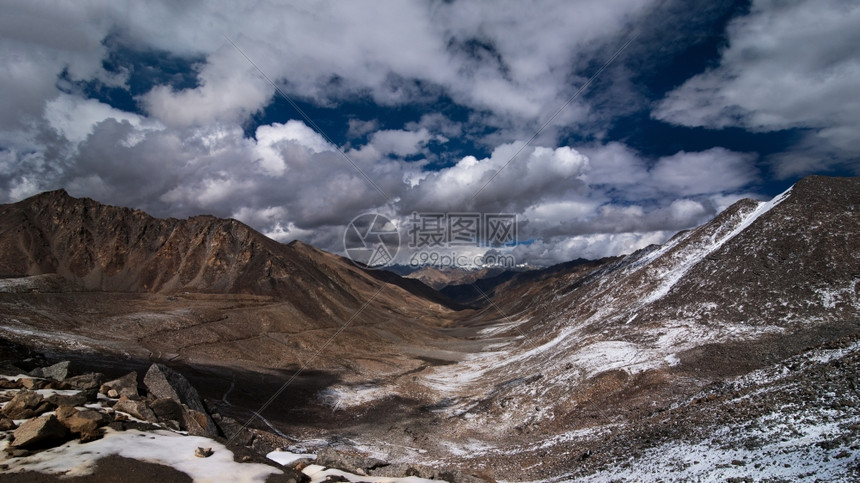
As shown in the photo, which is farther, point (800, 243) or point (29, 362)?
point (800, 243)

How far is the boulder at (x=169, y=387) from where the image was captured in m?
16.8

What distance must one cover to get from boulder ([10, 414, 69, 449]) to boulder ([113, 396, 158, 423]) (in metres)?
2.67

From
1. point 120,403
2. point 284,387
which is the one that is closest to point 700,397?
point 120,403

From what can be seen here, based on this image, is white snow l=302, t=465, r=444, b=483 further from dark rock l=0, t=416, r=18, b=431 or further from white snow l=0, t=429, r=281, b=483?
dark rock l=0, t=416, r=18, b=431

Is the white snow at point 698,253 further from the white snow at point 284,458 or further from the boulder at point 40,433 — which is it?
the boulder at point 40,433

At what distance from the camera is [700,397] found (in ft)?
71.1

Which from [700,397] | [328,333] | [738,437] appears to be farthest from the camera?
[328,333]

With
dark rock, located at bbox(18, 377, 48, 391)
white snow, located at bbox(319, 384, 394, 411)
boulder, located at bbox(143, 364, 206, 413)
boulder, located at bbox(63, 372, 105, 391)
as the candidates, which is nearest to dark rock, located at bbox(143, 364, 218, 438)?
boulder, located at bbox(143, 364, 206, 413)

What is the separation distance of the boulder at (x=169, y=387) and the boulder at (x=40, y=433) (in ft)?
19.8

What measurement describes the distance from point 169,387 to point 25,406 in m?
6.58

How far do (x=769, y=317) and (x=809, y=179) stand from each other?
26975mm

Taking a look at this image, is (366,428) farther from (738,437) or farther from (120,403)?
(738,437)

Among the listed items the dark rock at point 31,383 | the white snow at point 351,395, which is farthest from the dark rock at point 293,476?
the white snow at point 351,395

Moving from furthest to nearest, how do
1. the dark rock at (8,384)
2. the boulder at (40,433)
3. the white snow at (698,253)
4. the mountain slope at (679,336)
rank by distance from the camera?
the white snow at (698,253) < the mountain slope at (679,336) < the dark rock at (8,384) < the boulder at (40,433)
